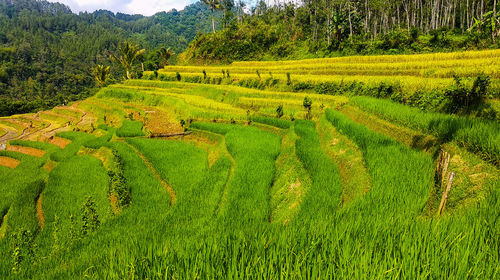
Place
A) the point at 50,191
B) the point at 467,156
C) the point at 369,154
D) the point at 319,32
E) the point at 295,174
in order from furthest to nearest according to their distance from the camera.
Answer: the point at 319,32 < the point at 50,191 < the point at 295,174 < the point at 369,154 < the point at 467,156

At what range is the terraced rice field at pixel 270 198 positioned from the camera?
5.95ft

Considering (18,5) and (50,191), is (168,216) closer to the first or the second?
(50,191)

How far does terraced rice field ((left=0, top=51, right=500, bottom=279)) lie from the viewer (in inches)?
71.4

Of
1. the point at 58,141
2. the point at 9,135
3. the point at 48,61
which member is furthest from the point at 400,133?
the point at 48,61

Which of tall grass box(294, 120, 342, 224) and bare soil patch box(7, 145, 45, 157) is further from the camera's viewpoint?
bare soil patch box(7, 145, 45, 157)

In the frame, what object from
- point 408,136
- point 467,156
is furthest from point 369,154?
point 467,156

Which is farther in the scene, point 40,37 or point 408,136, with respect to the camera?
point 40,37

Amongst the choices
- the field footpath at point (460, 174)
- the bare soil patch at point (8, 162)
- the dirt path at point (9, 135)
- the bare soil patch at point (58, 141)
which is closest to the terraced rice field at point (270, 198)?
the field footpath at point (460, 174)

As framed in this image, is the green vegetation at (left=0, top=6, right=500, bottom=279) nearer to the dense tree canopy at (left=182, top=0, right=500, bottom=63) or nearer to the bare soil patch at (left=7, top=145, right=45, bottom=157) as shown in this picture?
the bare soil patch at (left=7, top=145, right=45, bottom=157)

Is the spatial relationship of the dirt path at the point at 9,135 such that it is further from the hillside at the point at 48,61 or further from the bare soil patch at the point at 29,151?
the hillside at the point at 48,61

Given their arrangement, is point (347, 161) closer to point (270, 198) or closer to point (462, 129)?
point (270, 198)

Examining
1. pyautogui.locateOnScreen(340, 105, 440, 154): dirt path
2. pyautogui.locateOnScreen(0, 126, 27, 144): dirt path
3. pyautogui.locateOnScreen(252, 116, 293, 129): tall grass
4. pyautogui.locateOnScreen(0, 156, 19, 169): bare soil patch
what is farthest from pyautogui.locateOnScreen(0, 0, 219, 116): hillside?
pyautogui.locateOnScreen(340, 105, 440, 154): dirt path

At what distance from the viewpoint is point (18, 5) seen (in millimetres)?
198750

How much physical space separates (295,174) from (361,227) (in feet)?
16.9
